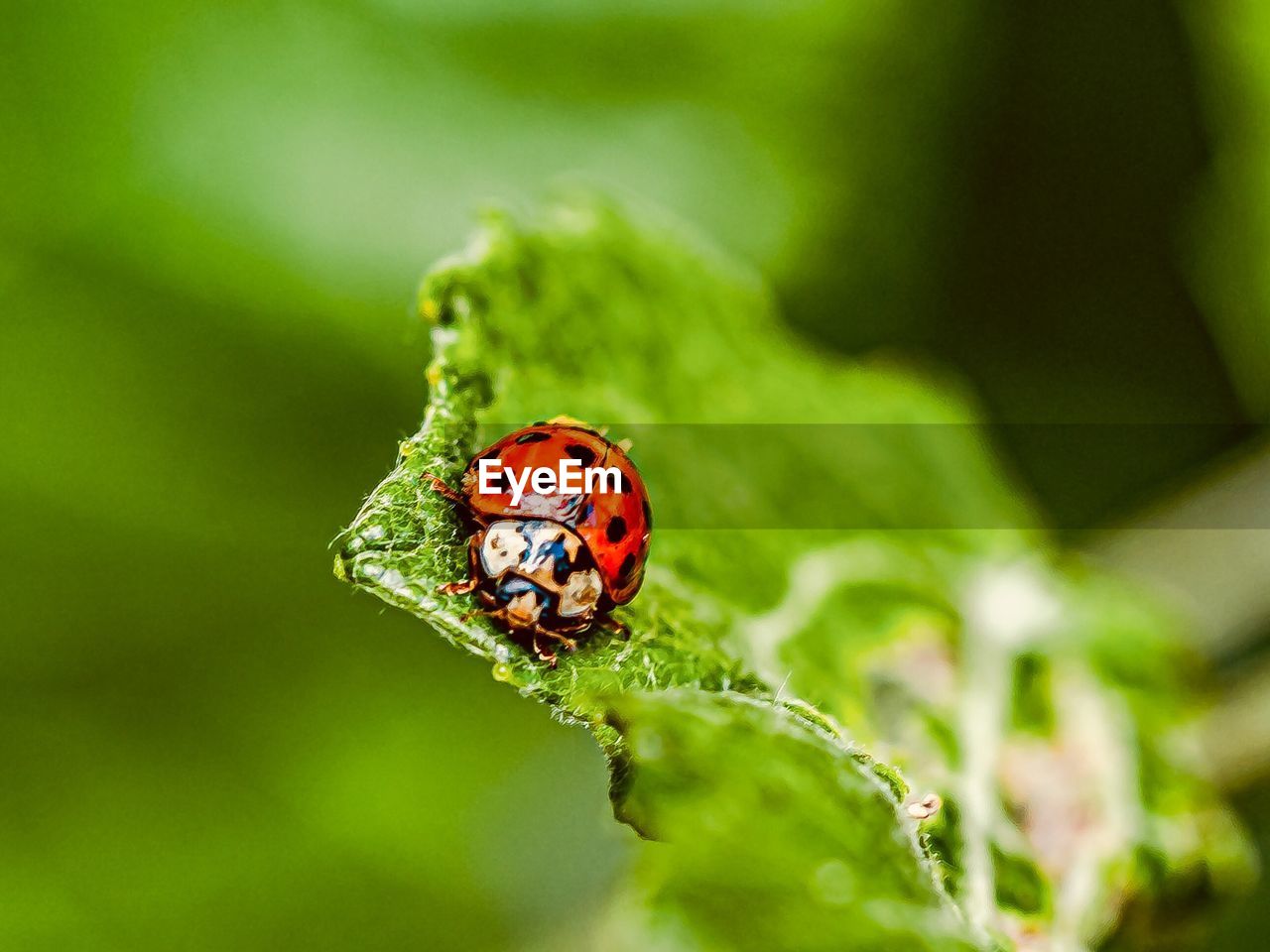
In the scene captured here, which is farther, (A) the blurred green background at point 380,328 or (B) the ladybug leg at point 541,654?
(A) the blurred green background at point 380,328

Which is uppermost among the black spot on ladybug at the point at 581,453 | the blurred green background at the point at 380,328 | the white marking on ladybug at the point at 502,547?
the blurred green background at the point at 380,328

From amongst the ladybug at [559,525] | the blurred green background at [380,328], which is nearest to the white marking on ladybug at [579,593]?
the ladybug at [559,525]

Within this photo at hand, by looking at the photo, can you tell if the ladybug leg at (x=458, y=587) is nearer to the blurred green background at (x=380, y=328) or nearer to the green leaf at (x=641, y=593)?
the green leaf at (x=641, y=593)

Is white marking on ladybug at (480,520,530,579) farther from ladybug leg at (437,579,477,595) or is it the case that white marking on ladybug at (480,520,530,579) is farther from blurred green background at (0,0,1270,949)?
blurred green background at (0,0,1270,949)

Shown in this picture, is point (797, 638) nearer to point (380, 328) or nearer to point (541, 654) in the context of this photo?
point (541, 654)

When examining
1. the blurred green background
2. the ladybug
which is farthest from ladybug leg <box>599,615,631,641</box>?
the blurred green background
